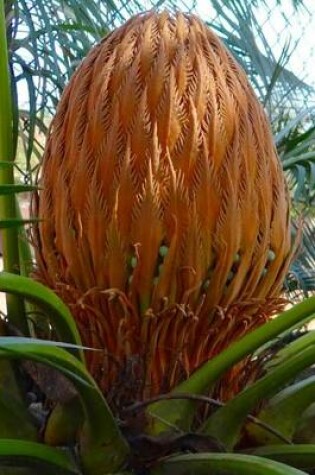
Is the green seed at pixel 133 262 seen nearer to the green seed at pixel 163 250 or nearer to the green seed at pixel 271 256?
the green seed at pixel 163 250

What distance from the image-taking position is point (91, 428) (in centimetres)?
72

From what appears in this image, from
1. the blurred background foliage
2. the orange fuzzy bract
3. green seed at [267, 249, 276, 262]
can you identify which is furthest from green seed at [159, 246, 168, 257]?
the blurred background foliage

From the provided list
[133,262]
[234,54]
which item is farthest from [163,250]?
[234,54]

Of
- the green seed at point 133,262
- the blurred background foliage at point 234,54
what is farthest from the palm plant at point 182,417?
the blurred background foliage at point 234,54

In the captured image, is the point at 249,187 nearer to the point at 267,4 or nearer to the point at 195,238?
the point at 195,238

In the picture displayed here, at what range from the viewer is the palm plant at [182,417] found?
0.70 metres

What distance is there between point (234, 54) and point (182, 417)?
2.74 ft

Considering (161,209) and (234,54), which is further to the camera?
(234,54)

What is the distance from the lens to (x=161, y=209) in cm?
73

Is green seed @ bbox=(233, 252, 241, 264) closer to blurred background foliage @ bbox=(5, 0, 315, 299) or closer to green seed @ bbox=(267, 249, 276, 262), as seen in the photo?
green seed @ bbox=(267, 249, 276, 262)

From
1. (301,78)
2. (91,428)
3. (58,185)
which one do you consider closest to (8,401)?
(91,428)

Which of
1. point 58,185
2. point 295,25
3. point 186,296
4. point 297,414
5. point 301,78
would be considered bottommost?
point 297,414

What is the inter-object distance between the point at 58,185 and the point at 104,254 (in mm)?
82

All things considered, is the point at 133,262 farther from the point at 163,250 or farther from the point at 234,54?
the point at 234,54
